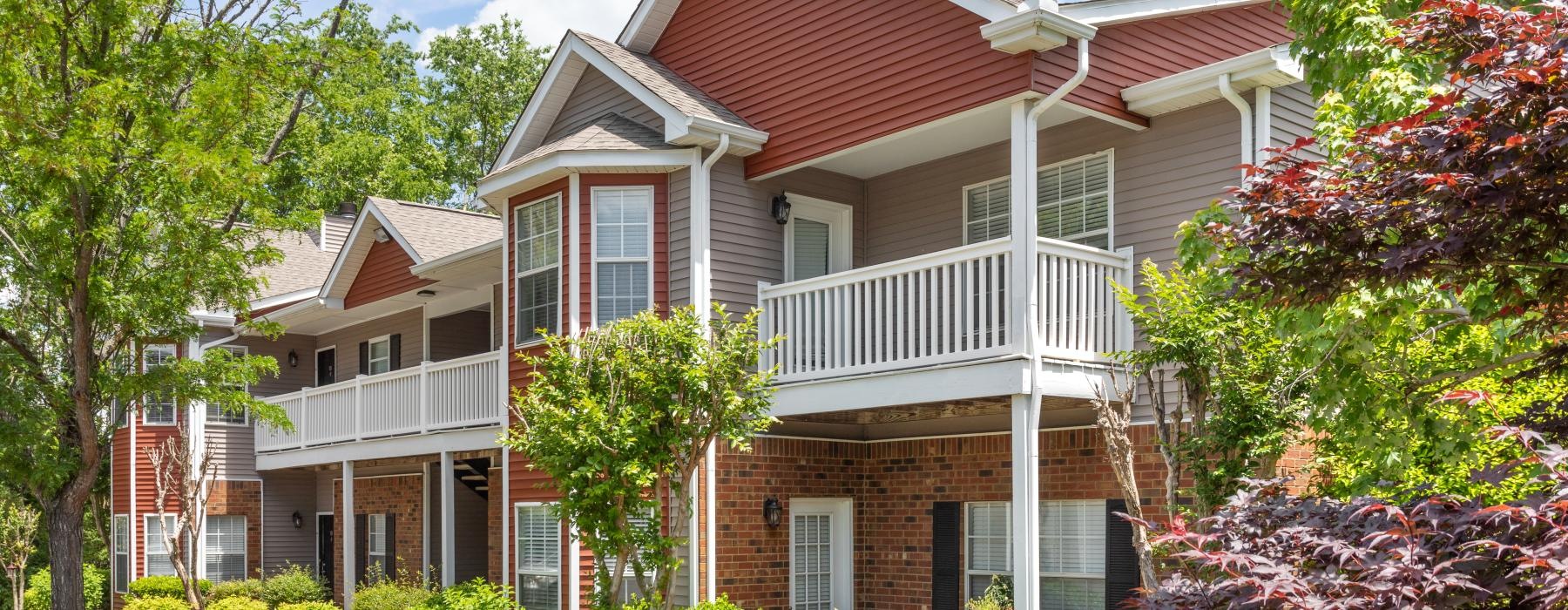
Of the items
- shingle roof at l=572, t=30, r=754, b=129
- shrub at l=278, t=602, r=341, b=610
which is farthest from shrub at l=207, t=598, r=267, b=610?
shingle roof at l=572, t=30, r=754, b=129

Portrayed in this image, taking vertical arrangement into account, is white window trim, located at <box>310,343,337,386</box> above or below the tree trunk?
above

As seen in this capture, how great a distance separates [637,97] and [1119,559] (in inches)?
276

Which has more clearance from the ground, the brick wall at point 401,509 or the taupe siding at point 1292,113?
the taupe siding at point 1292,113

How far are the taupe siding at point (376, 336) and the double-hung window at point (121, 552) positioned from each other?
4915 mm

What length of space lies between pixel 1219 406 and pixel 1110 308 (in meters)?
2.67

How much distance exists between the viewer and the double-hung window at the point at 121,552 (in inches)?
1105

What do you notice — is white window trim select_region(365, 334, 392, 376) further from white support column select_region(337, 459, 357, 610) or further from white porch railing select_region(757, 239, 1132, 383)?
white porch railing select_region(757, 239, 1132, 383)

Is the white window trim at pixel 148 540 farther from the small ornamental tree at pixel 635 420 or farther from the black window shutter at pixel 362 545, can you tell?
the small ornamental tree at pixel 635 420

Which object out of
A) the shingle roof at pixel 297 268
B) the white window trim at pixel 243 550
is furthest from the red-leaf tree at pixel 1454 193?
the white window trim at pixel 243 550

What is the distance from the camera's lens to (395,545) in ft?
80.6

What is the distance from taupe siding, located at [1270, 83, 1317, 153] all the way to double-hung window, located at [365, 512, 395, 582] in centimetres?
1729

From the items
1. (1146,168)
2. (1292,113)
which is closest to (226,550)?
(1146,168)

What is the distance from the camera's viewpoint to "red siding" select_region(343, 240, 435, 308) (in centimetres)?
2233

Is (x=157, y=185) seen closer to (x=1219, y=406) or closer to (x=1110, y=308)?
(x=1110, y=308)
